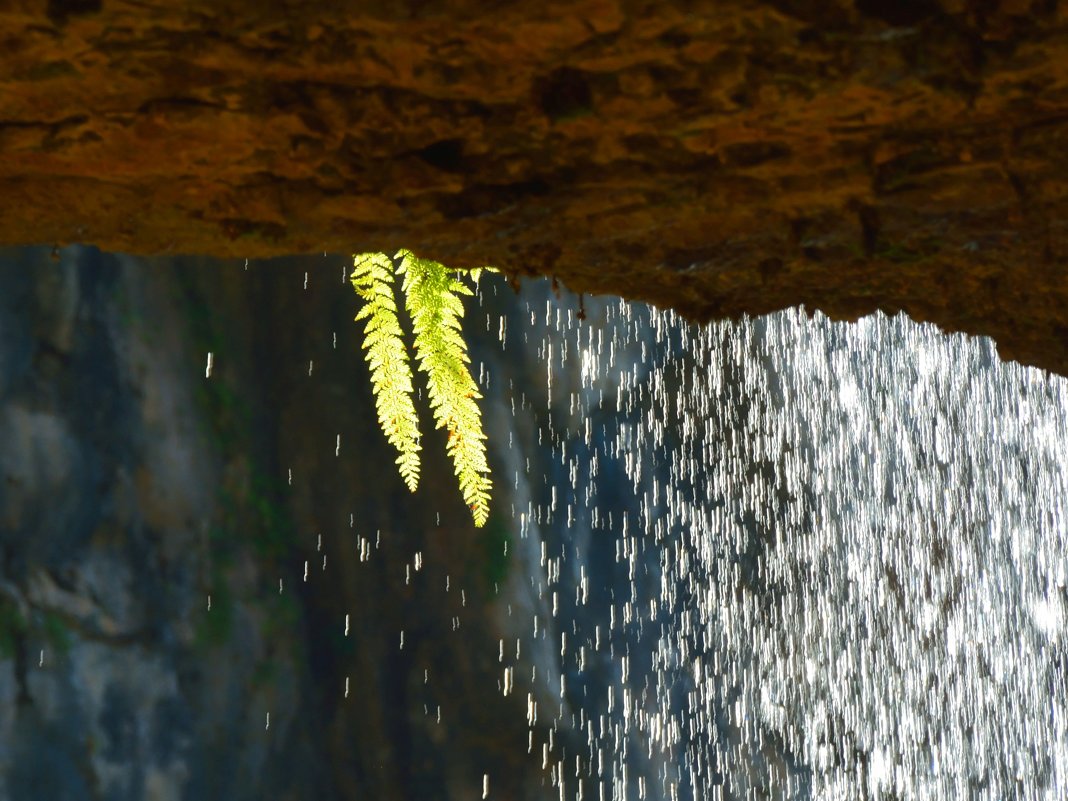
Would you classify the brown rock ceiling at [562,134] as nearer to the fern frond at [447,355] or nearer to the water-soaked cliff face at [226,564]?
the fern frond at [447,355]

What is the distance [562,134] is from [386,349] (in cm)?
109

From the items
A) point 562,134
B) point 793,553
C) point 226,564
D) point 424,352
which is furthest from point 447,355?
point 793,553

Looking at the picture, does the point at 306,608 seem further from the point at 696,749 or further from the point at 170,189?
the point at 170,189

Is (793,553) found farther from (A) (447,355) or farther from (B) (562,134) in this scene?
(B) (562,134)

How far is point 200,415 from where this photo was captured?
504cm

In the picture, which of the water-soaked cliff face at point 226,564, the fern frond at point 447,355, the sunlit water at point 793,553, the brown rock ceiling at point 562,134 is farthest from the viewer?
the sunlit water at point 793,553

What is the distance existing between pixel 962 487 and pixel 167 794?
19.2 feet

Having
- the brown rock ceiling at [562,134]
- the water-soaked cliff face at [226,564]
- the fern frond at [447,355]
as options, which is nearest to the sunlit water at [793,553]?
the water-soaked cliff face at [226,564]

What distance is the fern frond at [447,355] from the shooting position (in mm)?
1726

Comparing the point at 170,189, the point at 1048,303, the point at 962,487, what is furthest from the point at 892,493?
the point at 170,189

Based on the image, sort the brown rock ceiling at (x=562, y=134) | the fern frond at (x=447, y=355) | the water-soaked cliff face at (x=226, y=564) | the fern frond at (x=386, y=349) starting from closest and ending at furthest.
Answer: the brown rock ceiling at (x=562, y=134) → the fern frond at (x=447, y=355) → the fern frond at (x=386, y=349) → the water-soaked cliff face at (x=226, y=564)

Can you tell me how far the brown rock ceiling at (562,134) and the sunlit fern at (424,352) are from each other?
594 millimetres

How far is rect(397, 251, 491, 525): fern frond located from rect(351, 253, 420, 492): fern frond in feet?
0.14

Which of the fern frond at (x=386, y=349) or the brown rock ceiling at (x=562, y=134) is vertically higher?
the fern frond at (x=386, y=349)
